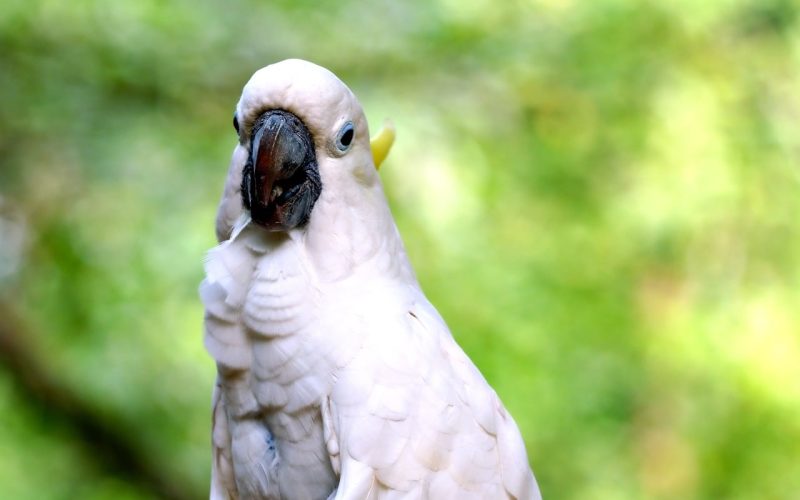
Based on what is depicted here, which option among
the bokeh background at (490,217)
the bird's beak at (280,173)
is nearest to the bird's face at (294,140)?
the bird's beak at (280,173)

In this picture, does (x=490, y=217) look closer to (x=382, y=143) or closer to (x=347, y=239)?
(x=382, y=143)

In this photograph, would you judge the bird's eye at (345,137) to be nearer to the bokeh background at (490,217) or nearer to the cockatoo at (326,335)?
the cockatoo at (326,335)

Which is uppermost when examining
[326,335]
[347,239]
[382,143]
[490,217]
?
[490,217]

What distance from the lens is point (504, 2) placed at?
2906mm

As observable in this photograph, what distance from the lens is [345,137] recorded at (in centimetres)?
110

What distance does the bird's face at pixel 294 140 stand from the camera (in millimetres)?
1060

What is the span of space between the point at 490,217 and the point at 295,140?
2.24 meters

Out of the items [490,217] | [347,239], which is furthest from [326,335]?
[490,217]

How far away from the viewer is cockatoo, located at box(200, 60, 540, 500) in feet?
3.52

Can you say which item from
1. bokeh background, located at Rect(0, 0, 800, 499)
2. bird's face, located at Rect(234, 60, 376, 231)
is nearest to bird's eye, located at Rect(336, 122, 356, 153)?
bird's face, located at Rect(234, 60, 376, 231)

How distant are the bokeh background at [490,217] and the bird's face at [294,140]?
1.66m

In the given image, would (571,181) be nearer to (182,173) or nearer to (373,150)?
(182,173)

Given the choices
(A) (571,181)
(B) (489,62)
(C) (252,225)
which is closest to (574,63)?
(B) (489,62)

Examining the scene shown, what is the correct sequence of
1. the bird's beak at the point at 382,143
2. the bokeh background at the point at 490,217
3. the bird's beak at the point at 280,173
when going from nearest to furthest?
the bird's beak at the point at 280,173, the bird's beak at the point at 382,143, the bokeh background at the point at 490,217
